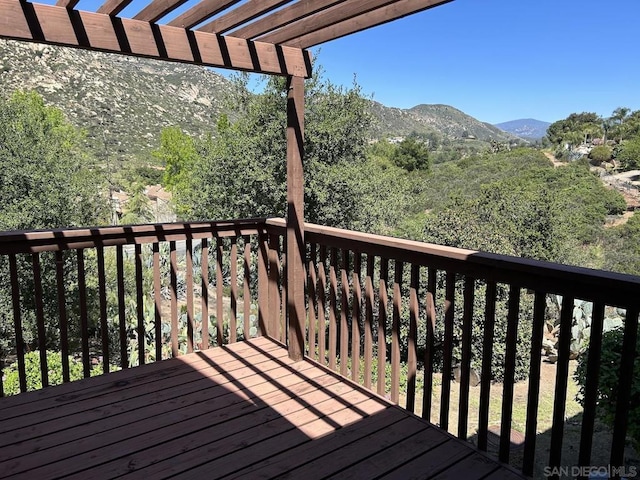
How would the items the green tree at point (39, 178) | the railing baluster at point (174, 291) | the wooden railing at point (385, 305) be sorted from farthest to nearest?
the green tree at point (39, 178) → the railing baluster at point (174, 291) → the wooden railing at point (385, 305)

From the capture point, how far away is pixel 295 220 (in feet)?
9.12

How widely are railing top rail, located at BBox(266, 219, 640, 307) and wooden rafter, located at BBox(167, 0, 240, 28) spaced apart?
4.18 feet

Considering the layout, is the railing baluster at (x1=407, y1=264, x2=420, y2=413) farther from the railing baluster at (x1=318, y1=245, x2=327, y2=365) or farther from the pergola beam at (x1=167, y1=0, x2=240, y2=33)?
the pergola beam at (x1=167, y1=0, x2=240, y2=33)

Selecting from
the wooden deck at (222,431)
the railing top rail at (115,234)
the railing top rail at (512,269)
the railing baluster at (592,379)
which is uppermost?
the railing top rail at (115,234)

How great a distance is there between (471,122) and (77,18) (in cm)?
6840

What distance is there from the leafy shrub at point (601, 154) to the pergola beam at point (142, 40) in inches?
1107

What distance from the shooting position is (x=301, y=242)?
111 inches

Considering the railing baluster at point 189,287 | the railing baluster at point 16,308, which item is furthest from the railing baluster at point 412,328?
the railing baluster at point 16,308

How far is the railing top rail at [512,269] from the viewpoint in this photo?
1358mm

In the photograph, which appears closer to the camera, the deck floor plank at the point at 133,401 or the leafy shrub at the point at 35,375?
the deck floor plank at the point at 133,401

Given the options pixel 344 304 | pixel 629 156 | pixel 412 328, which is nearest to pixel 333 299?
pixel 344 304

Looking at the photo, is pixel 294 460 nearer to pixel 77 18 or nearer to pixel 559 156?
pixel 77 18

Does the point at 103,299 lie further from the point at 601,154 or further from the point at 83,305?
the point at 601,154

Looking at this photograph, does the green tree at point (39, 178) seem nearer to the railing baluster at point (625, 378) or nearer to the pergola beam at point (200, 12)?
the pergola beam at point (200, 12)
